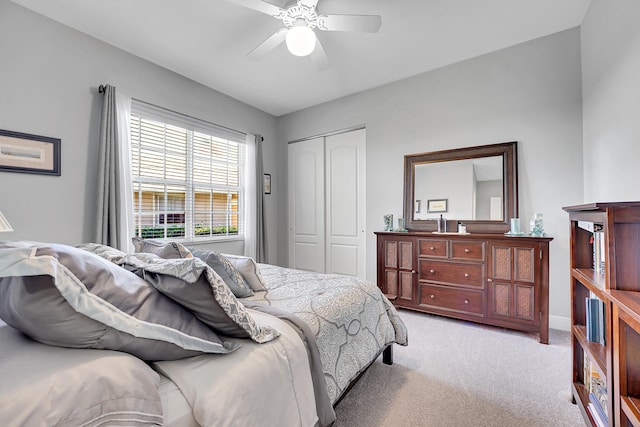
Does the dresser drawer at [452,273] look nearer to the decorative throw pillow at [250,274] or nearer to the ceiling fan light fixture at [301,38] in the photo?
the decorative throw pillow at [250,274]

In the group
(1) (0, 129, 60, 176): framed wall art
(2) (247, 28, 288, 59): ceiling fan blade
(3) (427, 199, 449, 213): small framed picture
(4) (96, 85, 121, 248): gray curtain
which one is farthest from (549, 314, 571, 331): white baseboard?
(1) (0, 129, 60, 176): framed wall art

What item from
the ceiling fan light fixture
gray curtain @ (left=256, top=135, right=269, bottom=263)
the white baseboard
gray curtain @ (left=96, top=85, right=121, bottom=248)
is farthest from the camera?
gray curtain @ (left=256, top=135, right=269, bottom=263)

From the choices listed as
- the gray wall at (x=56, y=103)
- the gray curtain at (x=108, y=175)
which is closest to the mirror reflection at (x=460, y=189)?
the gray curtain at (x=108, y=175)

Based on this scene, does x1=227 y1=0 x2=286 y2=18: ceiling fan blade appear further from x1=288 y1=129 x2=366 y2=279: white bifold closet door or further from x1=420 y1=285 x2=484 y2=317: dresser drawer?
x1=420 y1=285 x2=484 y2=317: dresser drawer

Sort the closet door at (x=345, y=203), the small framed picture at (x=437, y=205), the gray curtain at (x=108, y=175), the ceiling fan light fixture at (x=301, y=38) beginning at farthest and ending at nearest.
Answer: the closet door at (x=345, y=203) < the small framed picture at (x=437, y=205) < the gray curtain at (x=108, y=175) < the ceiling fan light fixture at (x=301, y=38)

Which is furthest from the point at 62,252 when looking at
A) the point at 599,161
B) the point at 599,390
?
the point at 599,161

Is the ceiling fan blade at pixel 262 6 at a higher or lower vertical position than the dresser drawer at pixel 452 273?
higher

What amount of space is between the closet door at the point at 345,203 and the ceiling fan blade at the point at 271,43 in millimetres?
1810

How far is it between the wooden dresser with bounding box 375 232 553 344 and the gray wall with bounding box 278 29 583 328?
41 centimetres

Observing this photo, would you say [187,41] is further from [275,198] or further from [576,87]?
[576,87]

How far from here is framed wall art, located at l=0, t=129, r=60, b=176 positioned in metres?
2.15

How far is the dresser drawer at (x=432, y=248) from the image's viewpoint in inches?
115

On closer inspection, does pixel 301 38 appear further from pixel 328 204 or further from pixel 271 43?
pixel 328 204

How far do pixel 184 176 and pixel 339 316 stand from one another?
9.25 feet
